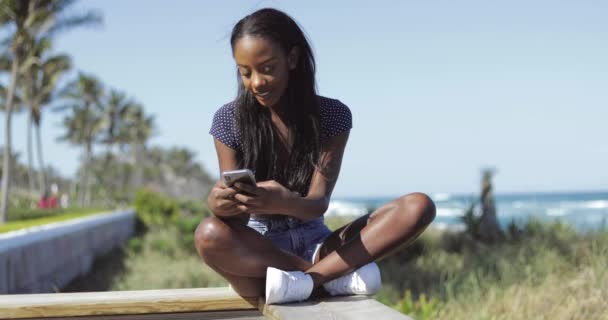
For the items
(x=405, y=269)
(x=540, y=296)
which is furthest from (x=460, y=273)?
(x=540, y=296)

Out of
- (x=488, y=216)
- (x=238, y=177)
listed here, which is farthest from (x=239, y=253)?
(x=488, y=216)

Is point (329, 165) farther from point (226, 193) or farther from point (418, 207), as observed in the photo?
point (226, 193)

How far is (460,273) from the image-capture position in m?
5.99

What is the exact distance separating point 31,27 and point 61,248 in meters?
12.0

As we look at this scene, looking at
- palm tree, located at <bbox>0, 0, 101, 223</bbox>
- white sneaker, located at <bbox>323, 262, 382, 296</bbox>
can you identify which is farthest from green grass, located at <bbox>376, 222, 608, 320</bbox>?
palm tree, located at <bbox>0, 0, 101, 223</bbox>

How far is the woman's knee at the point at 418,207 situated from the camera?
8.04ft

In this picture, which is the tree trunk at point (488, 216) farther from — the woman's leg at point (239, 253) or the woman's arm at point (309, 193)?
the woman's leg at point (239, 253)

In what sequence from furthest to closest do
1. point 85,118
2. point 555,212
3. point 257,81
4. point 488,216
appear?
point 85,118, point 555,212, point 488,216, point 257,81

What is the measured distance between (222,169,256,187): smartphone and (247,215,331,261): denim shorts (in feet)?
1.60

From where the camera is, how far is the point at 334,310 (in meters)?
2.27

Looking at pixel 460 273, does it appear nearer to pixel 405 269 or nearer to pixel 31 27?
pixel 405 269

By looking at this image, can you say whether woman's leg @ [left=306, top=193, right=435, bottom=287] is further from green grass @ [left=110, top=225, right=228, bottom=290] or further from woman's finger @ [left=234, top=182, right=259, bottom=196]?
green grass @ [left=110, top=225, right=228, bottom=290]

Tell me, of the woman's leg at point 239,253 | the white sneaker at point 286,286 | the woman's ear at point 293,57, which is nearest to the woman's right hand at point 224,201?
the woman's leg at point 239,253

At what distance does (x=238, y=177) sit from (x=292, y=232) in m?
0.62
